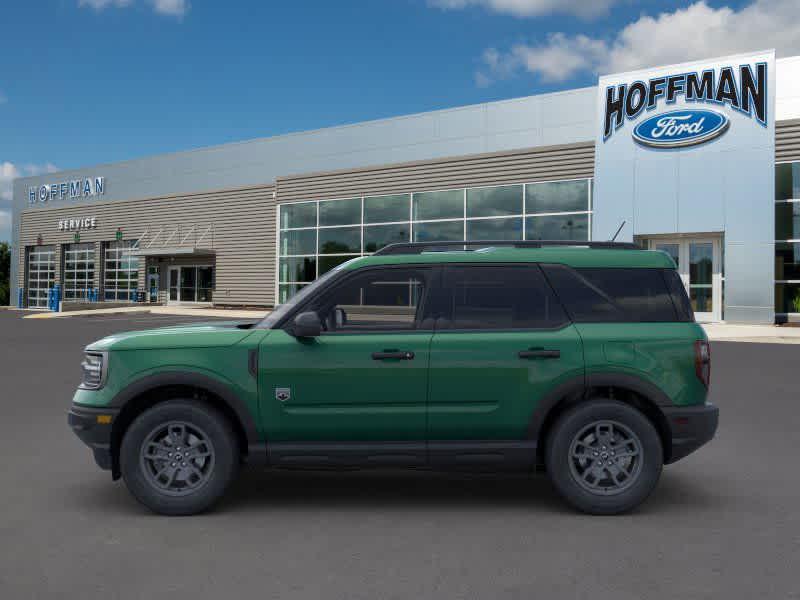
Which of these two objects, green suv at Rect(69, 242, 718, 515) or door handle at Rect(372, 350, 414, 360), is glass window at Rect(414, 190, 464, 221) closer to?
green suv at Rect(69, 242, 718, 515)

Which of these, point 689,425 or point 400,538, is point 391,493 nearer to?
point 400,538

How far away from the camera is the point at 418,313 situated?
567 cm

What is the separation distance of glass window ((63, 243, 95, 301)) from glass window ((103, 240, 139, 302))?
1.59m

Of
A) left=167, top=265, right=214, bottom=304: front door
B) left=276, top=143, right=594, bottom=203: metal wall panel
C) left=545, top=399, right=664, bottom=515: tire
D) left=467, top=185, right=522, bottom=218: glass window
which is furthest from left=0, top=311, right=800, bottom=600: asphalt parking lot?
left=167, top=265, right=214, bottom=304: front door

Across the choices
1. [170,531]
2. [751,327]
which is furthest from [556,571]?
[751,327]

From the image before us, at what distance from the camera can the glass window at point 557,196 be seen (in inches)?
1196

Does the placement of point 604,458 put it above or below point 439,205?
below

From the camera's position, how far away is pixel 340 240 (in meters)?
37.6

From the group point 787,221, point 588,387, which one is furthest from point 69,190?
point 588,387

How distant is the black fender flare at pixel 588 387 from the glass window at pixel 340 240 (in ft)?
103

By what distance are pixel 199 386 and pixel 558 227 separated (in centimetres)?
2675

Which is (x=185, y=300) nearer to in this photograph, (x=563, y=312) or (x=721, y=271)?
(x=721, y=271)

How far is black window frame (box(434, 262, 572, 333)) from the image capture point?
561cm

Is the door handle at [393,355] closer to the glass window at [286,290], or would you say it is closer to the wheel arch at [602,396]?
the wheel arch at [602,396]
